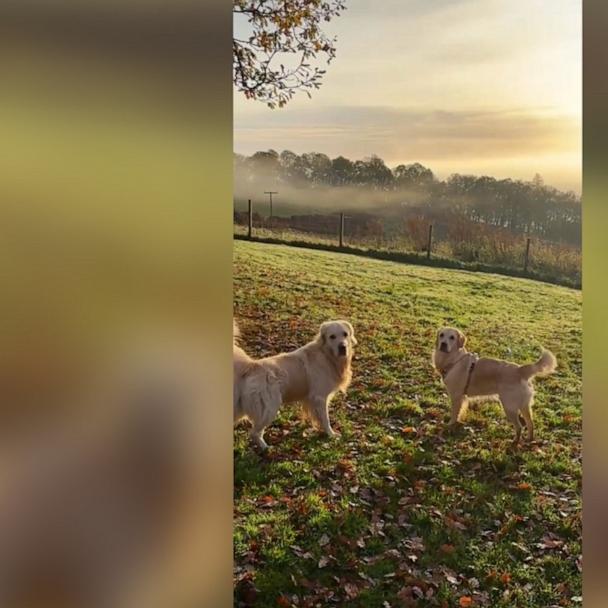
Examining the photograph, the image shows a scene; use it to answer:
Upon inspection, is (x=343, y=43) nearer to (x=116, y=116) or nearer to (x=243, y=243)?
(x=243, y=243)

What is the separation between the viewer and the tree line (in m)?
2.61

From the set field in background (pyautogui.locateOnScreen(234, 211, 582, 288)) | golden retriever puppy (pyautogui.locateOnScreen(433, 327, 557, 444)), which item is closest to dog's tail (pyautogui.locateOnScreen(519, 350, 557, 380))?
golden retriever puppy (pyautogui.locateOnScreen(433, 327, 557, 444))

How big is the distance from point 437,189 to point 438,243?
188 mm

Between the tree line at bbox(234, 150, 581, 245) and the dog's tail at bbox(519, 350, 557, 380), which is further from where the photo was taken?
the dog's tail at bbox(519, 350, 557, 380)

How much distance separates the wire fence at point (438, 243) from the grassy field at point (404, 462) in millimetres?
47

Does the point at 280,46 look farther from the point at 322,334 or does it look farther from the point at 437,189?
the point at 322,334

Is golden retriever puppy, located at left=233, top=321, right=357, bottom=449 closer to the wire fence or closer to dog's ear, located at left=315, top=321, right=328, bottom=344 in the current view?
dog's ear, located at left=315, top=321, right=328, bottom=344

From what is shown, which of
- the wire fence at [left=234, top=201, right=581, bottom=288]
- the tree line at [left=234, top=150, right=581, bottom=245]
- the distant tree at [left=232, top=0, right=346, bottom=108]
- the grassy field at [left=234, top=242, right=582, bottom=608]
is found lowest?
the grassy field at [left=234, top=242, right=582, bottom=608]

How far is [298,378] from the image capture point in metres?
2.67

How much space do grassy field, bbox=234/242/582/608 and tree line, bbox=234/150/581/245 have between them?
8.5 inches

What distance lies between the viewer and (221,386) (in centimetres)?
236

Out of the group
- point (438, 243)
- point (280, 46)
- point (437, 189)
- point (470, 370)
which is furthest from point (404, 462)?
point (280, 46)

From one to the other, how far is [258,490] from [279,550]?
20 centimetres

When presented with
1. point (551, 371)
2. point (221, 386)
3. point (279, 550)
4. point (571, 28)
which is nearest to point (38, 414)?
point (221, 386)
